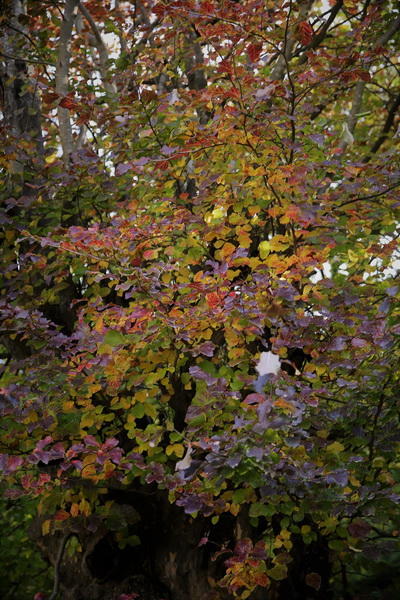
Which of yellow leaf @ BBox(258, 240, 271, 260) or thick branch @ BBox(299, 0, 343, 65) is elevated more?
thick branch @ BBox(299, 0, 343, 65)

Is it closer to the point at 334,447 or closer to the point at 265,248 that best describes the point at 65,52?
the point at 265,248

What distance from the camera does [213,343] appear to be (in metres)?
3.74

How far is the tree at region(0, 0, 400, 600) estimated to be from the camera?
9.84 feet

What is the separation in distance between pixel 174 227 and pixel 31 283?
1.54 metres

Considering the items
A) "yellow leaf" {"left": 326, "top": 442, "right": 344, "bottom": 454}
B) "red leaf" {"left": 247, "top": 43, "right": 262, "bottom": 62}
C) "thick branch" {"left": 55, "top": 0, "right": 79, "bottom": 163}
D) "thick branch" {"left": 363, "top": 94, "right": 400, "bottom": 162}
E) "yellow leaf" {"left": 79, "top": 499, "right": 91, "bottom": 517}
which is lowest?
"yellow leaf" {"left": 79, "top": 499, "right": 91, "bottom": 517}

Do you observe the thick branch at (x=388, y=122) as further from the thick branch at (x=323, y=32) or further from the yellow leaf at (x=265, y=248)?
the yellow leaf at (x=265, y=248)

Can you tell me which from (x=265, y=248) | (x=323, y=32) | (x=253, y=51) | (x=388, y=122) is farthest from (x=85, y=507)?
(x=388, y=122)

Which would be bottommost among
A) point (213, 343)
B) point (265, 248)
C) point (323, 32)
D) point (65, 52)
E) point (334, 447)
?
→ point (334, 447)

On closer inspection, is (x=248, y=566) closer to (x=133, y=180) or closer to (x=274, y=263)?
(x=274, y=263)

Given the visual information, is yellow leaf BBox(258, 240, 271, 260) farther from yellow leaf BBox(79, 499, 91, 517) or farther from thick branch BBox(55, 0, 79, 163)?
thick branch BBox(55, 0, 79, 163)

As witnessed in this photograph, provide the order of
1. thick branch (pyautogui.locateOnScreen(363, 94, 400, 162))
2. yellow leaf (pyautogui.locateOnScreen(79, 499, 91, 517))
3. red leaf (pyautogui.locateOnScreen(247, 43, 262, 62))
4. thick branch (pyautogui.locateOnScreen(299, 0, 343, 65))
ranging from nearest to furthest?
1. red leaf (pyautogui.locateOnScreen(247, 43, 262, 62))
2. yellow leaf (pyautogui.locateOnScreen(79, 499, 91, 517))
3. thick branch (pyautogui.locateOnScreen(299, 0, 343, 65))
4. thick branch (pyautogui.locateOnScreen(363, 94, 400, 162))

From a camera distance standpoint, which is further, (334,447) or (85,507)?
(85,507)

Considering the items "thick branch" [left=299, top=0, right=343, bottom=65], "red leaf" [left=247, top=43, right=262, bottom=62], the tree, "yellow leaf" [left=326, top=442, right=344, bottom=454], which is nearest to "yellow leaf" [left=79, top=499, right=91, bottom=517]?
the tree

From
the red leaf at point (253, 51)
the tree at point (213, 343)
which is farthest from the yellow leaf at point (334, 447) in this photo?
the red leaf at point (253, 51)
